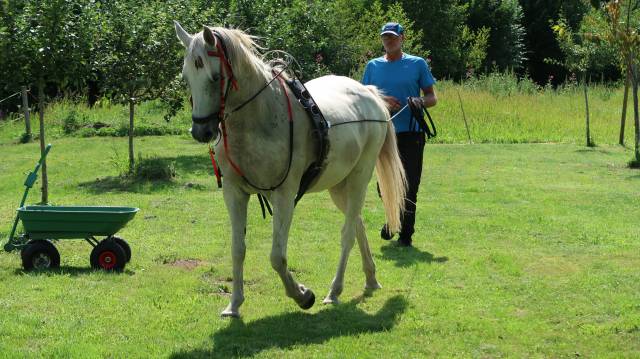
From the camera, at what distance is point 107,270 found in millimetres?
7898

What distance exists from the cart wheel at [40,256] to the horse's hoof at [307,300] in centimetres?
284

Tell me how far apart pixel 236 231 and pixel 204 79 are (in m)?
1.39

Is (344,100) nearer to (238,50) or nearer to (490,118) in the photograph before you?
(238,50)

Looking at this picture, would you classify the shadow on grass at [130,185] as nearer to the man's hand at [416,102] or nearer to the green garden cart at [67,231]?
the green garden cart at [67,231]

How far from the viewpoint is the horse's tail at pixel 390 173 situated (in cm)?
779

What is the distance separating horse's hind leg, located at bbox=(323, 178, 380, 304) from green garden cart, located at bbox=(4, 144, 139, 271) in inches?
81.3

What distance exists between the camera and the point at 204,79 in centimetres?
544

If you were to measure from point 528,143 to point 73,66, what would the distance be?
14.7 metres

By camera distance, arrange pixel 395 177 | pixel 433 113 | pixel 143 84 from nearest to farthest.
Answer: pixel 395 177 → pixel 143 84 → pixel 433 113

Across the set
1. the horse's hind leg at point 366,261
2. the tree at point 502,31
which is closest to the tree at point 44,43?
the horse's hind leg at point 366,261

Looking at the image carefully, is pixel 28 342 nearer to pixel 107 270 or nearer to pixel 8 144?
pixel 107 270

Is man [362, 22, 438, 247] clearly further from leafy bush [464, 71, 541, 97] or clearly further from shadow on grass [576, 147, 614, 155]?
leafy bush [464, 71, 541, 97]

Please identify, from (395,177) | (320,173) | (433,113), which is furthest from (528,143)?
(320,173)

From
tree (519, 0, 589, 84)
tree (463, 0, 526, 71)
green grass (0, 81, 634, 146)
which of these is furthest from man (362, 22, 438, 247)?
tree (519, 0, 589, 84)
